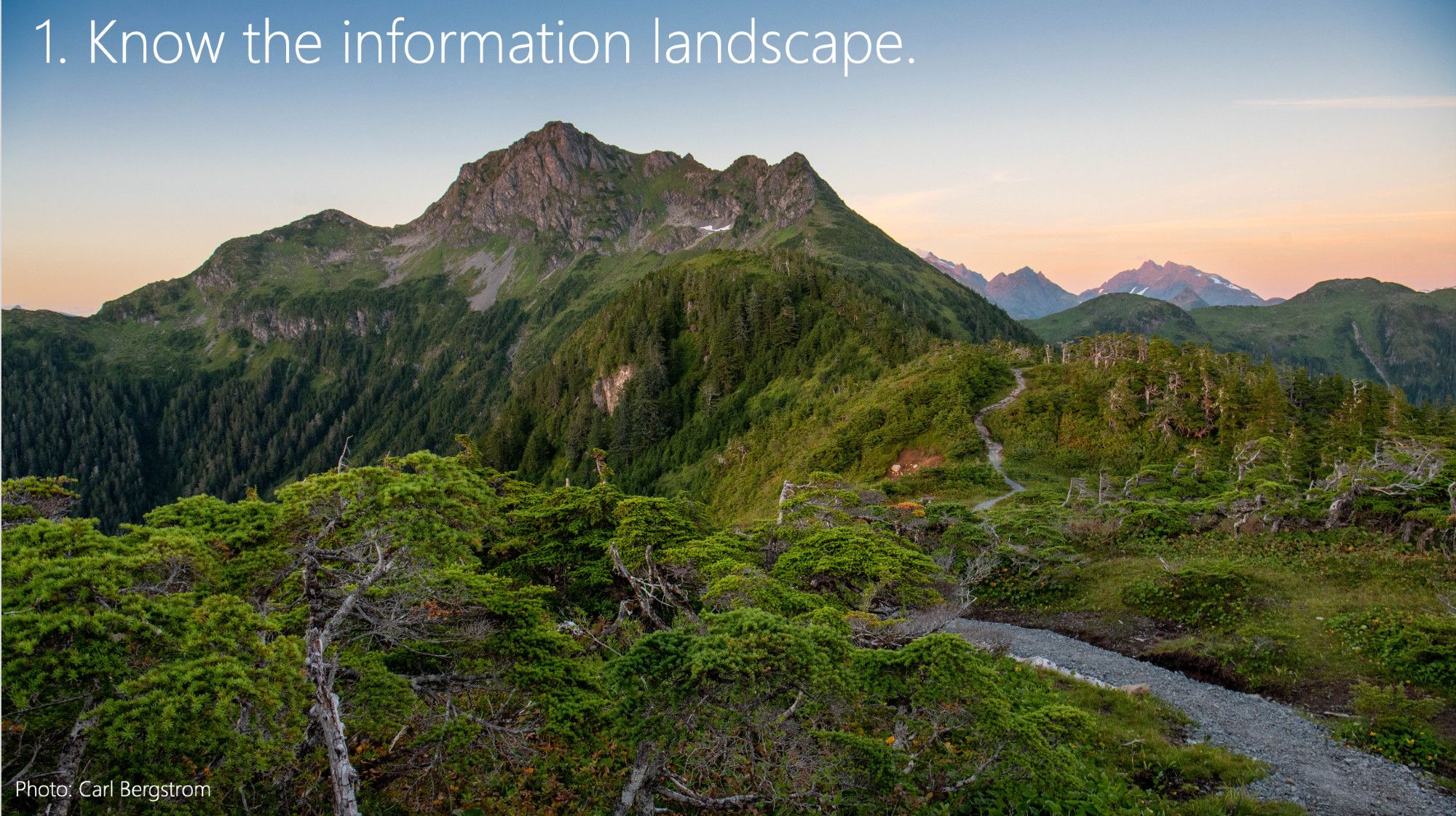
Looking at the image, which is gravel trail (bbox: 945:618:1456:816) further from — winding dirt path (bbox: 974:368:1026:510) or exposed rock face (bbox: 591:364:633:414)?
exposed rock face (bbox: 591:364:633:414)

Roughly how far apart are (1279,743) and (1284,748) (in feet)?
0.87

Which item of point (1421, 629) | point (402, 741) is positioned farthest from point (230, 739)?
point (1421, 629)

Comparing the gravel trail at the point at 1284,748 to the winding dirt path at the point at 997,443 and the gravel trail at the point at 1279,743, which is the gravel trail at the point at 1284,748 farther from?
the winding dirt path at the point at 997,443

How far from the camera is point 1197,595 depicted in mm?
25281

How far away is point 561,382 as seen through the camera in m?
139

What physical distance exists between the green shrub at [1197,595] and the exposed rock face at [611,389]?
3934 inches

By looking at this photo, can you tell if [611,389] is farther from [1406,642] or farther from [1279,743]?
[1279,743]

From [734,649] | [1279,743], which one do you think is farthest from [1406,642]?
[734,649]

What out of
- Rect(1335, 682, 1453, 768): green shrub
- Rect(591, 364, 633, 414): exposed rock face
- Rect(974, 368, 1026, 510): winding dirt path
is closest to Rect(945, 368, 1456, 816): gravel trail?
Rect(1335, 682, 1453, 768): green shrub

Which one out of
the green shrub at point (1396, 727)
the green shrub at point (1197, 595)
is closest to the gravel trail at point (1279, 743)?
the green shrub at point (1396, 727)

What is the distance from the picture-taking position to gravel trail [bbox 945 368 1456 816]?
14.1 metres

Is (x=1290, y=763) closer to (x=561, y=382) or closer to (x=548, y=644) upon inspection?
(x=548, y=644)

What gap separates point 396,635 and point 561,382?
131474 millimetres

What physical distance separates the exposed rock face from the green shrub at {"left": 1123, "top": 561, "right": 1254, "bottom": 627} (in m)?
99.9
